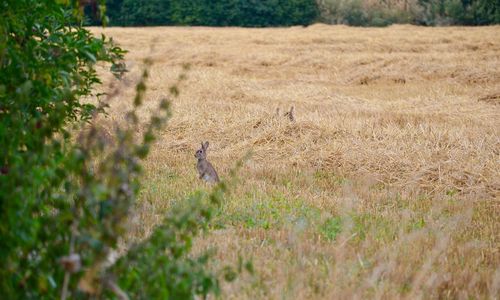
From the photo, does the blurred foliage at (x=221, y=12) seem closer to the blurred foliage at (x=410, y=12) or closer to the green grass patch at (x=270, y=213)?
the blurred foliage at (x=410, y=12)

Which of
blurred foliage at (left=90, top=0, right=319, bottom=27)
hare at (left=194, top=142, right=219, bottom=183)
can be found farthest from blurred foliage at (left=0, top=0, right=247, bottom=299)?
blurred foliage at (left=90, top=0, right=319, bottom=27)

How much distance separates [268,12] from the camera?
5528cm

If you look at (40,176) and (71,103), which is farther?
(71,103)

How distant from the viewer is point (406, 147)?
9383 millimetres

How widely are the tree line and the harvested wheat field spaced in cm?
3352

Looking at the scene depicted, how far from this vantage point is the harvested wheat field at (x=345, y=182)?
4.85m

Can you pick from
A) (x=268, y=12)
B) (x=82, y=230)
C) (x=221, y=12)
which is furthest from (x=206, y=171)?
(x=268, y=12)

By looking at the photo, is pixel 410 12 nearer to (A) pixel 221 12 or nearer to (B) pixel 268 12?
(B) pixel 268 12

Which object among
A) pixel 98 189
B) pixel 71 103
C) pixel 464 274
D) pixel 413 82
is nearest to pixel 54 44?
pixel 71 103

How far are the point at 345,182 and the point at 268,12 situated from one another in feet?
159

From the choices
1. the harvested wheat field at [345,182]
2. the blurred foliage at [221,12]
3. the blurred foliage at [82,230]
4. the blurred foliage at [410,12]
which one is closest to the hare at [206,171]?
the harvested wheat field at [345,182]

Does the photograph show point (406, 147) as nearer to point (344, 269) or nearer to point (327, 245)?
point (327, 245)

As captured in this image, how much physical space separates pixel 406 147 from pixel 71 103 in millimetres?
5083

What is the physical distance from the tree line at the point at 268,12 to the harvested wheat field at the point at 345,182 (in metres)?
33.5
